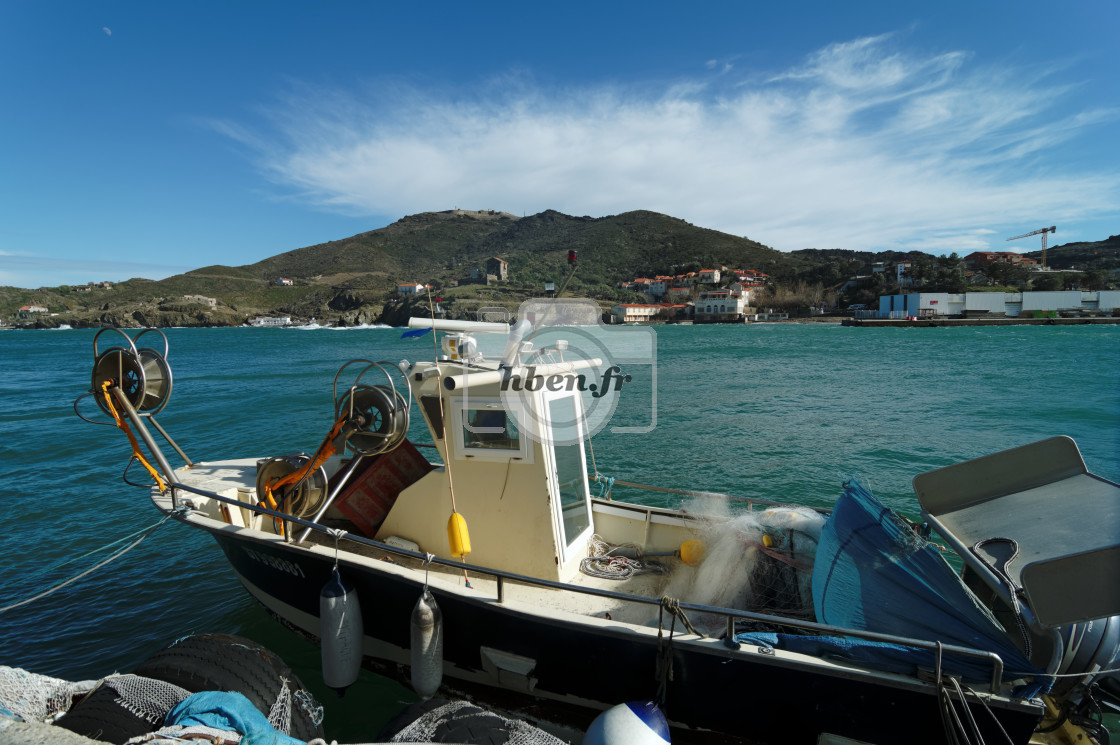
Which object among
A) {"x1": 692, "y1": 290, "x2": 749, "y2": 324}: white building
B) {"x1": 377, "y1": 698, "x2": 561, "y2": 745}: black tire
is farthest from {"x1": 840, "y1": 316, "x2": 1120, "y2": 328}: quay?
{"x1": 377, "y1": 698, "x2": 561, "y2": 745}: black tire

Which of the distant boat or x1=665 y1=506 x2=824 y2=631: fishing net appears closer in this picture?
x1=665 y1=506 x2=824 y2=631: fishing net

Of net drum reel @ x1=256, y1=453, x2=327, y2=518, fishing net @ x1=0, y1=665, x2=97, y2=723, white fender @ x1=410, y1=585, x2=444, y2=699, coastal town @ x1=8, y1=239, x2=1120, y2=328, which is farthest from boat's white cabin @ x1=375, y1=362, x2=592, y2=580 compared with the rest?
coastal town @ x1=8, y1=239, x2=1120, y2=328

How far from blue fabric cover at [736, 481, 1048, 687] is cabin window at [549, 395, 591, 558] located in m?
1.95

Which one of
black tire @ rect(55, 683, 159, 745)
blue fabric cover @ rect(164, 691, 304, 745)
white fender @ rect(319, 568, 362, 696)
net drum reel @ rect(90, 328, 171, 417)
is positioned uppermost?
net drum reel @ rect(90, 328, 171, 417)

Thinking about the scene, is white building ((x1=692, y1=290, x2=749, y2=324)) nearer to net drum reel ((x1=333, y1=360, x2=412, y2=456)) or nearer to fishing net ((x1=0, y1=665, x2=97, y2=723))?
net drum reel ((x1=333, y1=360, x2=412, y2=456))

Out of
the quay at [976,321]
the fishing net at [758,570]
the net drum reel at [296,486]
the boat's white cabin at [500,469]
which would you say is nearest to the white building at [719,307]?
the quay at [976,321]

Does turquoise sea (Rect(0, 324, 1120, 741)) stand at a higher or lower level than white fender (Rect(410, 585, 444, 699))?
lower

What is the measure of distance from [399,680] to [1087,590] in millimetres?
5166

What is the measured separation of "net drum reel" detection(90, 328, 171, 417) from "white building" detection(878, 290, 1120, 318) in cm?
10321

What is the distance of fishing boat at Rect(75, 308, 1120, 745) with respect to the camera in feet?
10.6

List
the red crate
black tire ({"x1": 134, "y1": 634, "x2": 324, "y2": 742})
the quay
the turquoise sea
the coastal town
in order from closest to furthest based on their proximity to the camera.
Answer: black tire ({"x1": 134, "y1": 634, "x2": 324, "y2": 742})
the red crate
the turquoise sea
the quay
the coastal town

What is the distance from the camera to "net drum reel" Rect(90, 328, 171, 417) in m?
5.20

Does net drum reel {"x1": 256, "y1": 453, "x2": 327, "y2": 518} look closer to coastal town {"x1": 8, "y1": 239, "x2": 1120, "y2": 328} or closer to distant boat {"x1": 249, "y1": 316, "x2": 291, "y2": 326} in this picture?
coastal town {"x1": 8, "y1": 239, "x2": 1120, "y2": 328}

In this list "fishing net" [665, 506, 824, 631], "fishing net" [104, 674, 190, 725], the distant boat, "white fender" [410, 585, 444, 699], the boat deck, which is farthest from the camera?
the distant boat
